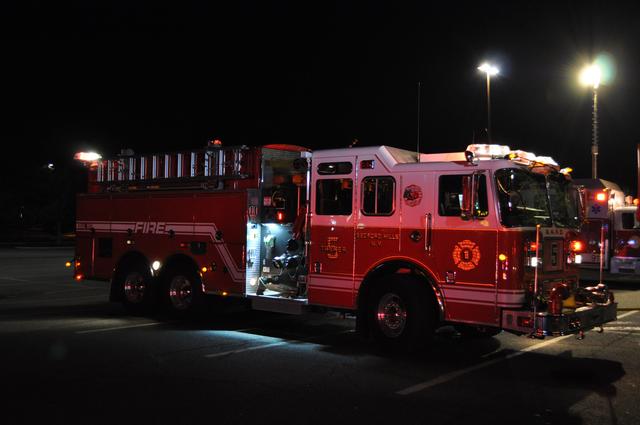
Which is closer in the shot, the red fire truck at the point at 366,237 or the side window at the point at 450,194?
the red fire truck at the point at 366,237

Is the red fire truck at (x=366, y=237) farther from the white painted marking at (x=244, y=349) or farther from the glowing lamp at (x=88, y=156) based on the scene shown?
the glowing lamp at (x=88, y=156)

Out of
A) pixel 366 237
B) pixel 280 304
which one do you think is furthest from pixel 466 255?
pixel 280 304

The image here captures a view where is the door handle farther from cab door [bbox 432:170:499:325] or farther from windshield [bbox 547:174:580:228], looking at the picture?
windshield [bbox 547:174:580:228]

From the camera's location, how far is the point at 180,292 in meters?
11.7

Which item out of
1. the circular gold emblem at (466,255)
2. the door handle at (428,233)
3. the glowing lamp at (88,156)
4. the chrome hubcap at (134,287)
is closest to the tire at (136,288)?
the chrome hubcap at (134,287)

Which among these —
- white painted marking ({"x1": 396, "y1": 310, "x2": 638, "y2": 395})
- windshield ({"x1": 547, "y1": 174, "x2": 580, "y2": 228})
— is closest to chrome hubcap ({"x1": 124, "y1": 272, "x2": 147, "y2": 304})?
white painted marking ({"x1": 396, "y1": 310, "x2": 638, "y2": 395})

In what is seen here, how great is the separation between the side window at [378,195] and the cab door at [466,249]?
2.32ft

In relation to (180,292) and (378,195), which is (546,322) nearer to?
(378,195)

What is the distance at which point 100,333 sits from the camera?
10047 millimetres

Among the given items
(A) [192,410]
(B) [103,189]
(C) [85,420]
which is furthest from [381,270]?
(B) [103,189]

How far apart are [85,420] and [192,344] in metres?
3.63

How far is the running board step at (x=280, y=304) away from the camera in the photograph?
962 centimetres

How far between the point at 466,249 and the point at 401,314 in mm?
1260

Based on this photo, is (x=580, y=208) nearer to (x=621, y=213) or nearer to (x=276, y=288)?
(x=276, y=288)
